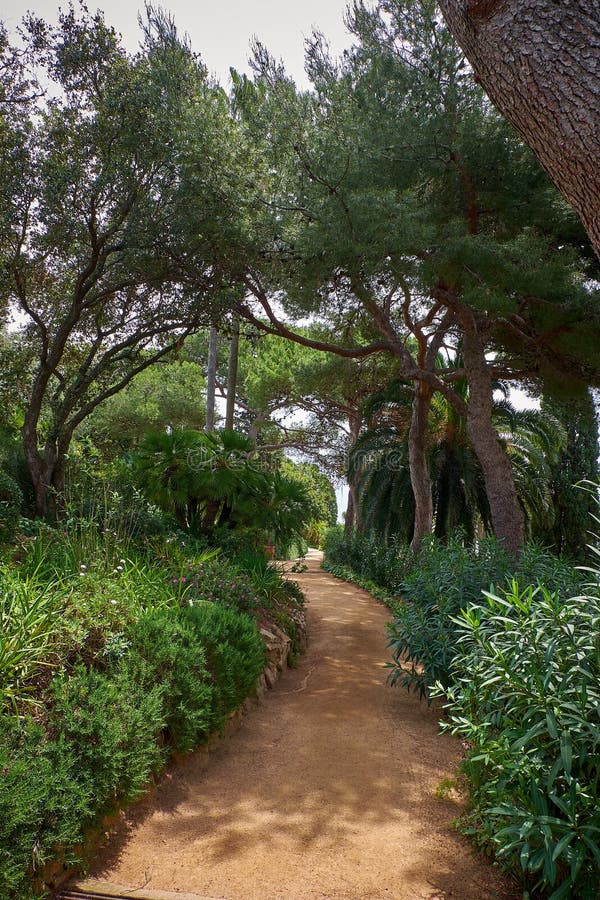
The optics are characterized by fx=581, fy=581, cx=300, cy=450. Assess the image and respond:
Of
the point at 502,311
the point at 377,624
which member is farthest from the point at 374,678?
the point at 502,311

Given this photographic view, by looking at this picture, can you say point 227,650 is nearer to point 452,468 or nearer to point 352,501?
point 452,468

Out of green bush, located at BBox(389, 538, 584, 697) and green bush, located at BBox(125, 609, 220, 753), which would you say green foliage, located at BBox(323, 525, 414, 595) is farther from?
green bush, located at BBox(125, 609, 220, 753)

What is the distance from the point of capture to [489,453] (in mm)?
8039

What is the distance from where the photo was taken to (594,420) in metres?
10.8

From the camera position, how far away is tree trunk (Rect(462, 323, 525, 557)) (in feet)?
25.6

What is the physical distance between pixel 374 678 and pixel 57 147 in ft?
25.0

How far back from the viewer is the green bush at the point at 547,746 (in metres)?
1.97

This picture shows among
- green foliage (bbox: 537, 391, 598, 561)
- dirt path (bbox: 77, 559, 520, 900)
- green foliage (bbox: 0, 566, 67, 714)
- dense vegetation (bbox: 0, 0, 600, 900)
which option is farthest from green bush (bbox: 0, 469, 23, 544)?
green foliage (bbox: 537, 391, 598, 561)

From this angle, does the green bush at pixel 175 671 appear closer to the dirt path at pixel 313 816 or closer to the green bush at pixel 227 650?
the green bush at pixel 227 650

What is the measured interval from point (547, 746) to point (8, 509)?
4844mm

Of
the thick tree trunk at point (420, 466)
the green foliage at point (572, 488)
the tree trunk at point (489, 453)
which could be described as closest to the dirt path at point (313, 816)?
the tree trunk at point (489, 453)

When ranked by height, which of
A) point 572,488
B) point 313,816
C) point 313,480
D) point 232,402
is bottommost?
point 313,816

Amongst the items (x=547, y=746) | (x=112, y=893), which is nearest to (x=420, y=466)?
(x=547, y=746)

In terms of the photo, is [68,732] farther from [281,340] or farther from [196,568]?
[281,340]
